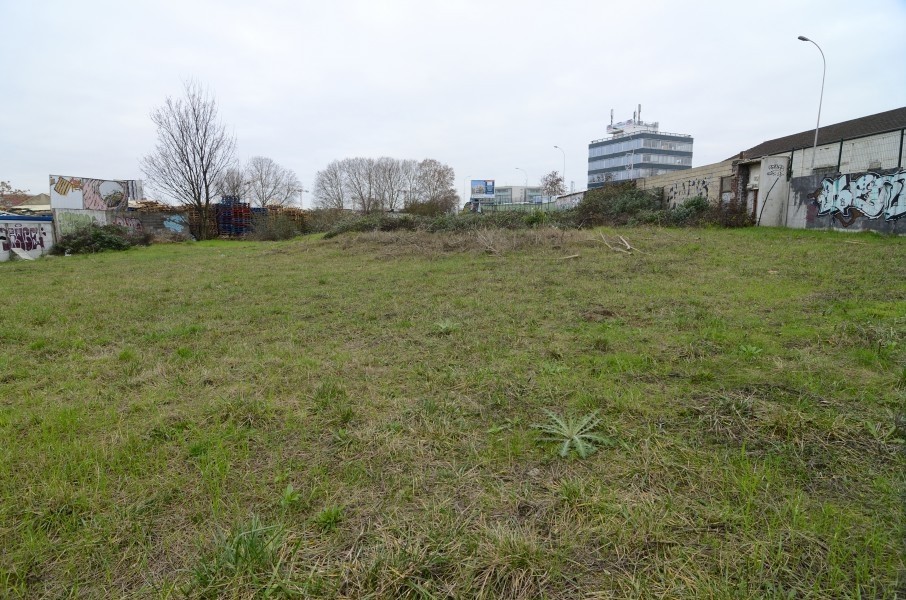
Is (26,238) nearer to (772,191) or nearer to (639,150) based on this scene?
(772,191)

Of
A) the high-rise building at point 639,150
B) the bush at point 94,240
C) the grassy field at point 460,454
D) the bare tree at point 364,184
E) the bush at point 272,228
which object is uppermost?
the high-rise building at point 639,150

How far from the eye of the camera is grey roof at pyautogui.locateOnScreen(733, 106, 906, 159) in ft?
92.6

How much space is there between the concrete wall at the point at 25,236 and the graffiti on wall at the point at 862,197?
1198 inches

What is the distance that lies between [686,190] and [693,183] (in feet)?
1.97

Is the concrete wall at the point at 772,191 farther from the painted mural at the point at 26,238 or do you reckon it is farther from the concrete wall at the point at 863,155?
the painted mural at the point at 26,238

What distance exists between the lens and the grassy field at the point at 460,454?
72.8 inches

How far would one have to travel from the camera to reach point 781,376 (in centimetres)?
364

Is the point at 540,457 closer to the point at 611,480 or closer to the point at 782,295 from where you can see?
the point at 611,480

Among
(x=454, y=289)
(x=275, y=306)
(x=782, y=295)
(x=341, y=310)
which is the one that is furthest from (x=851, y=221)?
(x=275, y=306)

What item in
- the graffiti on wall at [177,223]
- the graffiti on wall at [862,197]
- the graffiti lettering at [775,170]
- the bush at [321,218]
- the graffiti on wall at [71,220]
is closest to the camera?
the graffiti on wall at [862,197]

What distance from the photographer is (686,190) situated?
2211 cm

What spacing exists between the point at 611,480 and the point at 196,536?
6.97ft

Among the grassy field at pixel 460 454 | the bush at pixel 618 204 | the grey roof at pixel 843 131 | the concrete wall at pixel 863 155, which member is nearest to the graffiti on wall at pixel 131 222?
the grassy field at pixel 460 454

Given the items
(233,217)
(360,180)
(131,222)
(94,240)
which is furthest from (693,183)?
(360,180)
